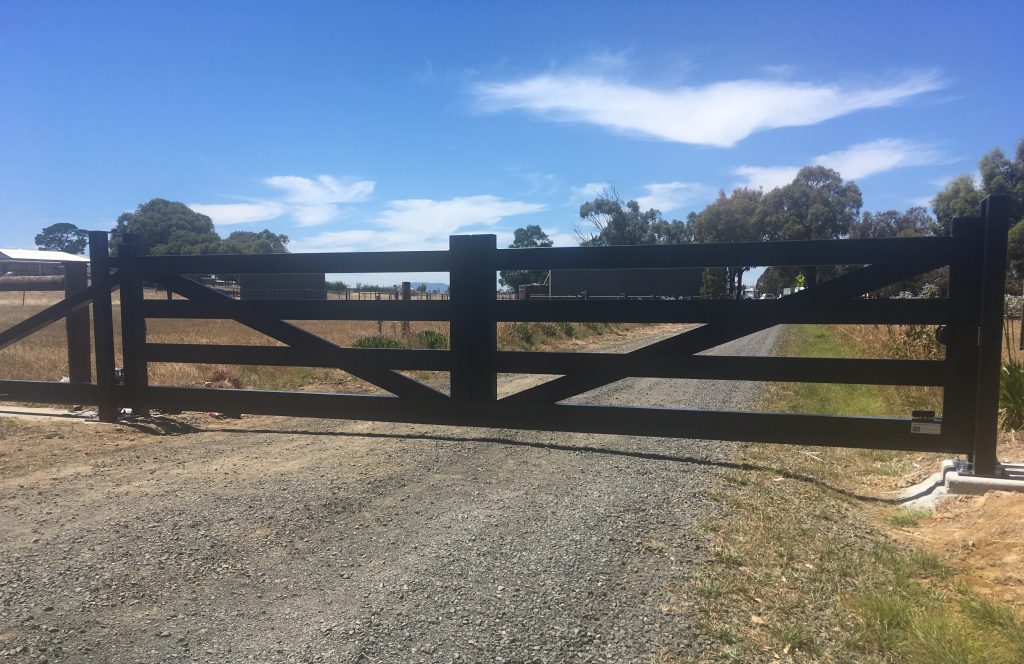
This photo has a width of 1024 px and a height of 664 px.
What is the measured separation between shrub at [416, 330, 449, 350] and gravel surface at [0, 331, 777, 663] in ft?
34.7

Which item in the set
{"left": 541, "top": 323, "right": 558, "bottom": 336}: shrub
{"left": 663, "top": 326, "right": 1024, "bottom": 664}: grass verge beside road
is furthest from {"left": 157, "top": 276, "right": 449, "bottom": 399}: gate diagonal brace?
{"left": 541, "top": 323, "right": 558, "bottom": 336}: shrub

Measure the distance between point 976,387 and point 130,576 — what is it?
5.53 meters

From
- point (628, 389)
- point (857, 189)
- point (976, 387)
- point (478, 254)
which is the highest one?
point (857, 189)

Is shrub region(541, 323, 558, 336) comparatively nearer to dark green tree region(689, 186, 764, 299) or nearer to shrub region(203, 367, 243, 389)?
shrub region(203, 367, 243, 389)

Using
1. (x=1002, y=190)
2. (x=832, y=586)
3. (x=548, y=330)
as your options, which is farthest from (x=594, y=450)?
(x=1002, y=190)

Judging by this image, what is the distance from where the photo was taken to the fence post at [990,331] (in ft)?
15.3

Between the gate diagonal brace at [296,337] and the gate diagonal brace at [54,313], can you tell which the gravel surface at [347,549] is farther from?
the gate diagonal brace at [54,313]

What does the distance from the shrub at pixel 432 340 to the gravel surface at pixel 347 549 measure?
10567 mm

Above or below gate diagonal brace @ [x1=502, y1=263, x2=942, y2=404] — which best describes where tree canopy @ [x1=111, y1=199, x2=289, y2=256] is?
above

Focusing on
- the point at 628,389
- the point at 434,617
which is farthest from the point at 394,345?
the point at 434,617

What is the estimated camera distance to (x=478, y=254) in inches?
227

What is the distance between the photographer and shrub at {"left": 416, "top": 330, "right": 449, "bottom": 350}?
675 inches

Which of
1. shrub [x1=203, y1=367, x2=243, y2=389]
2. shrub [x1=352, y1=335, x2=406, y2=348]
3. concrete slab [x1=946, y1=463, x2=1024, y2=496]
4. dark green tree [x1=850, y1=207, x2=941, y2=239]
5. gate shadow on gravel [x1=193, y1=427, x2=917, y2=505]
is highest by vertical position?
dark green tree [x1=850, y1=207, x2=941, y2=239]

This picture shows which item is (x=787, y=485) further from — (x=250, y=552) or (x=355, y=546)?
(x=250, y=552)
